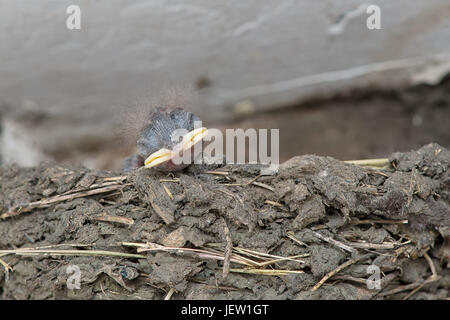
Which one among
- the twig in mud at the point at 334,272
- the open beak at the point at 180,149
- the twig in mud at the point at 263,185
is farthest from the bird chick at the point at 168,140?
the twig in mud at the point at 334,272

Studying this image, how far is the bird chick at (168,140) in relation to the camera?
134 centimetres

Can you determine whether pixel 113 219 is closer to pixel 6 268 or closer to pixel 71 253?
pixel 71 253

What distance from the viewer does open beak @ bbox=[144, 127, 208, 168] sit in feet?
4.35

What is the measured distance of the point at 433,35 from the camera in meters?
2.04

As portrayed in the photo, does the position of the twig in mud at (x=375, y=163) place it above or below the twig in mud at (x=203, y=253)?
above

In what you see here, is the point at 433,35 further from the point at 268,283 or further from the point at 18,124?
the point at 18,124

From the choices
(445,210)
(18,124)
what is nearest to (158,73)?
(18,124)

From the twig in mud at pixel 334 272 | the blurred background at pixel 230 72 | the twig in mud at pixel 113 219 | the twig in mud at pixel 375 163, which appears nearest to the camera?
the twig in mud at pixel 334 272

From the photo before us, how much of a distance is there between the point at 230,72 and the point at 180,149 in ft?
3.28

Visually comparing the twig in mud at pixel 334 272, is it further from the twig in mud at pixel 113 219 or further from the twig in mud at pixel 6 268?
the twig in mud at pixel 6 268

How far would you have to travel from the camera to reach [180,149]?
136cm

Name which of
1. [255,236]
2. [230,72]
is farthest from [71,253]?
[230,72]

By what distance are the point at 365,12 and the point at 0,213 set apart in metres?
1.58

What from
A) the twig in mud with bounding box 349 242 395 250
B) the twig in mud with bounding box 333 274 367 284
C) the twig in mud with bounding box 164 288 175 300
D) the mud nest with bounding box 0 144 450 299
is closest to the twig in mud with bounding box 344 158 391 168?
the mud nest with bounding box 0 144 450 299
